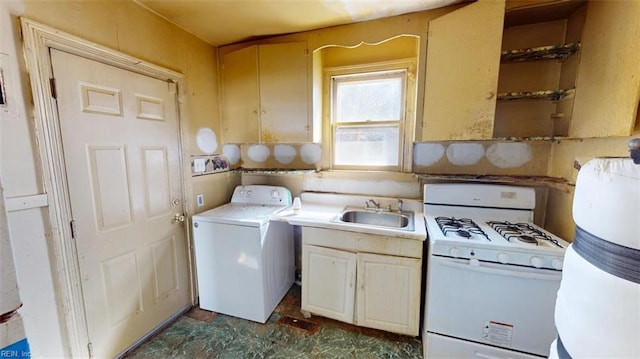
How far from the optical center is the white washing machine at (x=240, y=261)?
1974 mm

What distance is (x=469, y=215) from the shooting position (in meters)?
1.97

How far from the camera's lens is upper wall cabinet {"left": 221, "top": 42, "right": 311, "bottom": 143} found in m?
2.23

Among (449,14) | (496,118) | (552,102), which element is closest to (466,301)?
(496,118)

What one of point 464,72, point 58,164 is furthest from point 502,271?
point 58,164

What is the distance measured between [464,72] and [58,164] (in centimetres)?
255

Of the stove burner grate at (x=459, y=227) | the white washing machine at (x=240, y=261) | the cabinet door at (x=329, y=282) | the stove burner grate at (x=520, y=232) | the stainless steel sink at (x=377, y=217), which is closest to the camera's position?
the stove burner grate at (x=520, y=232)

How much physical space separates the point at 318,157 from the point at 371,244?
1076 millimetres

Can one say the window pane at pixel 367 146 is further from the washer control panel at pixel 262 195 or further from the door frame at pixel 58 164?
the door frame at pixel 58 164

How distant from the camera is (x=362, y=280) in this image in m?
1.83

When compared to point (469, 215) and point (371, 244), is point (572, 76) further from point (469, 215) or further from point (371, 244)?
point (371, 244)

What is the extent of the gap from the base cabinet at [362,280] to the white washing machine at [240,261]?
32 centimetres

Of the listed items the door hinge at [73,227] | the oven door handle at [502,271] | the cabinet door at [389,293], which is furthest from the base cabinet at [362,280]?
the door hinge at [73,227]

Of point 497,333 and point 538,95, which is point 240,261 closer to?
point 497,333

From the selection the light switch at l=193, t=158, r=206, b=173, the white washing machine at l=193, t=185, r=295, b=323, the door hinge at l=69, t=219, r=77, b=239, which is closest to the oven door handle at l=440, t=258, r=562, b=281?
the white washing machine at l=193, t=185, r=295, b=323
